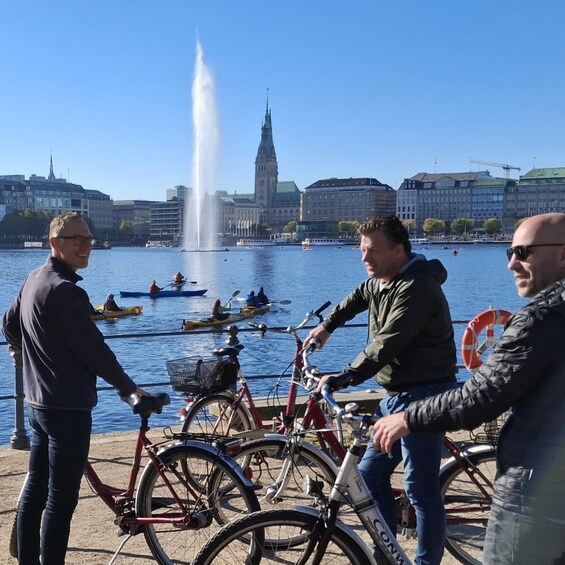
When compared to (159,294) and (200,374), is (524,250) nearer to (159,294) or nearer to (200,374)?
(200,374)

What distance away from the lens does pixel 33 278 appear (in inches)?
154

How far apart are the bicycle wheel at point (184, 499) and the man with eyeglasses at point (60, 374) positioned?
48 centimetres

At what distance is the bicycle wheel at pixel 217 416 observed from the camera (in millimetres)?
5812

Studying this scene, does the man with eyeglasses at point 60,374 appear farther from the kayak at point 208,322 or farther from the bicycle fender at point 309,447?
the kayak at point 208,322

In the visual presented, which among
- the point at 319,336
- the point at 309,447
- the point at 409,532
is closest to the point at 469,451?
the point at 409,532

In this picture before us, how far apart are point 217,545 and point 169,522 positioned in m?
1.18

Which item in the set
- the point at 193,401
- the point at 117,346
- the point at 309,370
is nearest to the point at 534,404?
the point at 309,370

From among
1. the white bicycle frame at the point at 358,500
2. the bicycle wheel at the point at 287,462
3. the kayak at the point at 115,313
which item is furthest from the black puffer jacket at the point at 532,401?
the kayak at the point at 115,313

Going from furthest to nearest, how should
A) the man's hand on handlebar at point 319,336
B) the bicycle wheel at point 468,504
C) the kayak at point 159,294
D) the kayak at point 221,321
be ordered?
the kayak at point 159,294 → the kayak at point 221,321 → the man's hand on handlebar at point 319,336 → the bicycle wheel at point 468,504

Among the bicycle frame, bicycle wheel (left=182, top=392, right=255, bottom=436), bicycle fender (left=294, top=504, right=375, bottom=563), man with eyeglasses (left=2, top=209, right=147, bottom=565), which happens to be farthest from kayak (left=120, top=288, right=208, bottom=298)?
bicycle fender (left=294, top=504, right=375, bottom=563)

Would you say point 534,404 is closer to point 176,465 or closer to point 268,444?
point 268,444

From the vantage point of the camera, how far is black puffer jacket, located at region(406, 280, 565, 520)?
2.53 meters

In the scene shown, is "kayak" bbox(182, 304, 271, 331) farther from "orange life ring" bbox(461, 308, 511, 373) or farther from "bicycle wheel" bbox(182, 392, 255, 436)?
"bicycle wheel" bbox(182, 392, 255, 436)

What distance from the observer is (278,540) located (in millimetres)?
3219
